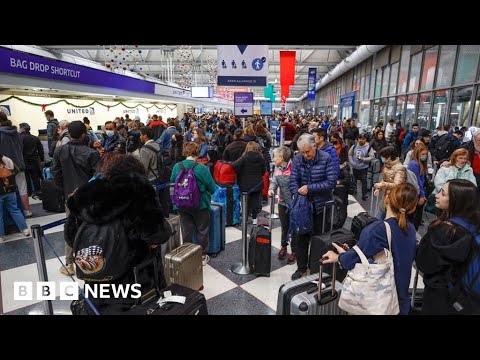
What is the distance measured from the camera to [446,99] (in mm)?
9273

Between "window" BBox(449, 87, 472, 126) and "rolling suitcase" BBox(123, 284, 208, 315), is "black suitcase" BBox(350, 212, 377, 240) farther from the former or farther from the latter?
"window" BBox(449, 87, 472, 126)

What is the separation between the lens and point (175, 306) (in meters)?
1.98

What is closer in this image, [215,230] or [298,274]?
[298,274]

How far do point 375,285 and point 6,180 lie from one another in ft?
15.5

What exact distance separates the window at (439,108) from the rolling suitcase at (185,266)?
942 cm

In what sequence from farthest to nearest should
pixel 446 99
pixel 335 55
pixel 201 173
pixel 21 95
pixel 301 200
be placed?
pixel 335 55
pixel 21 95
pixel 446 99
pixel 201 173
pixel 301 200

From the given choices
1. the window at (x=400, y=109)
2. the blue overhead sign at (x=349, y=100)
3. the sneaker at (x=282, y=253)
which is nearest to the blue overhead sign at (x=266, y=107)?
the window at (x=400, y=109)

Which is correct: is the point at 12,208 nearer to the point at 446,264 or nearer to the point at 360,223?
the point at 360,223

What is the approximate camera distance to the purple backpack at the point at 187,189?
348 centimetres

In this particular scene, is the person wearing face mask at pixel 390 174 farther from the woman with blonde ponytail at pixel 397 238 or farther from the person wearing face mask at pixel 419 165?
the woman with blonde ponytail at pixel 397 238

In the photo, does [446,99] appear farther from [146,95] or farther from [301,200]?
[146,95]

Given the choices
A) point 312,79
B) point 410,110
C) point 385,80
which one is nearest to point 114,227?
point 410,110
